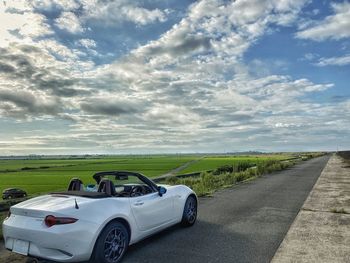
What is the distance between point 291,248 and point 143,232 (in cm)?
257

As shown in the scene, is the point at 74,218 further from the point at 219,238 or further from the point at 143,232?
the point at 219,238

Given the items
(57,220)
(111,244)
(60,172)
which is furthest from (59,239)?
(60,172)

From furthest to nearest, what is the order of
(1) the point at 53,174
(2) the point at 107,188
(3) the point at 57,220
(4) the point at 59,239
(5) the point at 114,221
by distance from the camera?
(1) the point at 53,174
(2) the point at 107,188
(5) the point at 114,221
(3) the point at 57,220
(4) the point at 59,239

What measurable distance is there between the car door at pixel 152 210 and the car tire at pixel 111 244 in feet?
1.39

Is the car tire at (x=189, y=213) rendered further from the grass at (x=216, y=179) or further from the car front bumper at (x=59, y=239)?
the grass at (x=216, y=179)

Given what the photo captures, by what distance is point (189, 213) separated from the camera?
7.71 metres

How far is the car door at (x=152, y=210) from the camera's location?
587 cm

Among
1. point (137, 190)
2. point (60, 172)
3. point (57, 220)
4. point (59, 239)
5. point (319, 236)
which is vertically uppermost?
point (137, 190)

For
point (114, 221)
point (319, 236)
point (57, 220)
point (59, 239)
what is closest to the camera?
point (59, 239)

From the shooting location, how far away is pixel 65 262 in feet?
15.7

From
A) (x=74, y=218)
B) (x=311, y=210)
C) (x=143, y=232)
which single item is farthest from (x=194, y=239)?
(x=311, y=210)

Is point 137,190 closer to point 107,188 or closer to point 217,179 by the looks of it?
point 107,188

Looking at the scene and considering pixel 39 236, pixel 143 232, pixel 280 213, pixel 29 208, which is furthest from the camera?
pixel 280 213

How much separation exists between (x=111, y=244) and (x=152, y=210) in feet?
4.01
